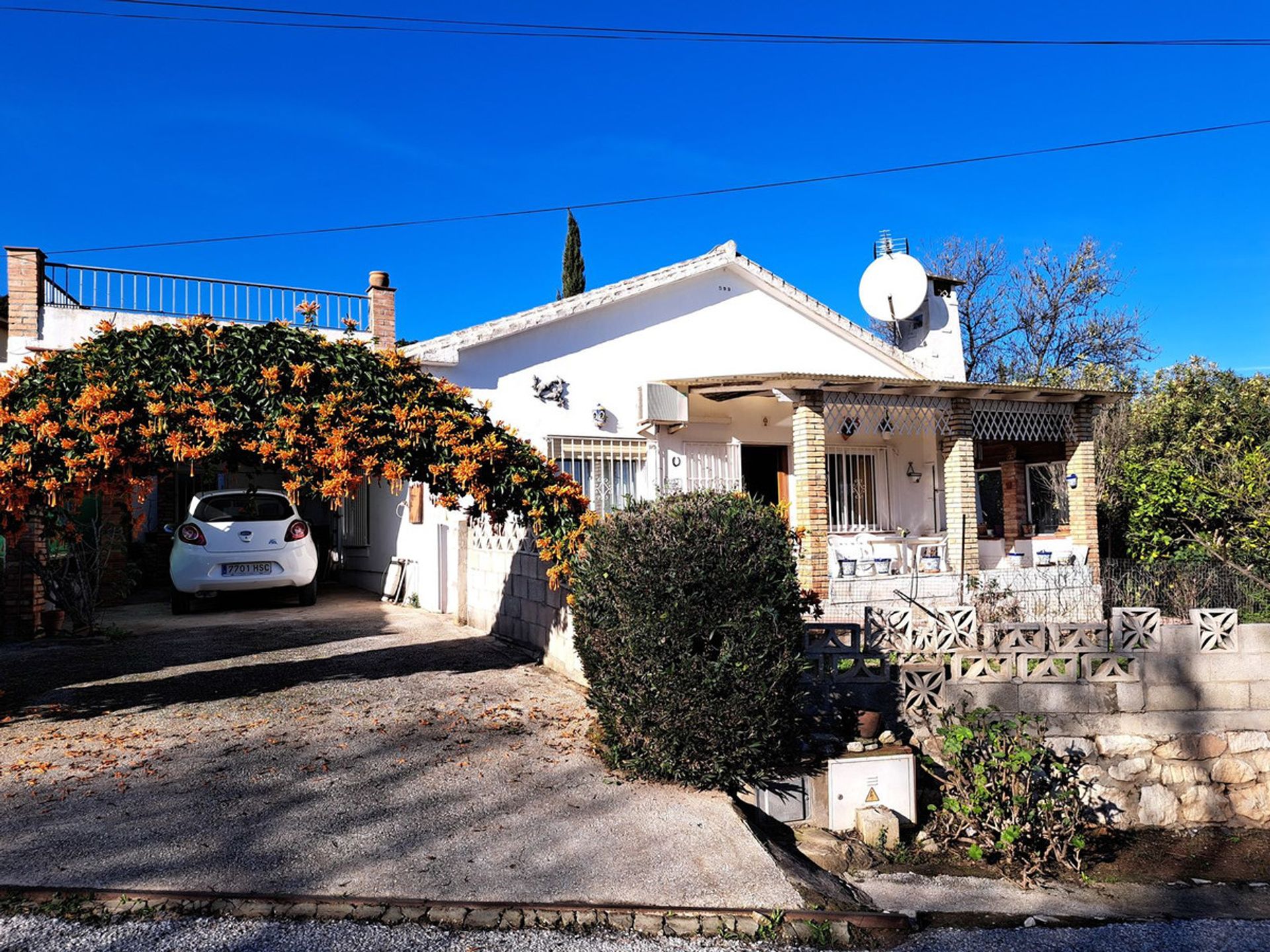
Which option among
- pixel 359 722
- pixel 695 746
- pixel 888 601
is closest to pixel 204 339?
pixel 359 722

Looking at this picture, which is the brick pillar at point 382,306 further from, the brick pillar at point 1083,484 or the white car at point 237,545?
the brick pillar at point 1083,484

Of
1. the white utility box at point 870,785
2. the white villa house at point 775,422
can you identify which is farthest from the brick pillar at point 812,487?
the white utility box at point 870,785

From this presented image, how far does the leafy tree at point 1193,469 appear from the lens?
10141 mm

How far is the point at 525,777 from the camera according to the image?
16.3 ft

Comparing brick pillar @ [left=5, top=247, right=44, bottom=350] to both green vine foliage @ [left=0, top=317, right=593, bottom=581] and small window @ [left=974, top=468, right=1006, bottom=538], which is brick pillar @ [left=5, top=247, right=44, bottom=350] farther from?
small window @ [left=974, top=468, right=1006, bottom=538]

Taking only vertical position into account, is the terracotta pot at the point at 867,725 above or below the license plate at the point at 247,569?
below

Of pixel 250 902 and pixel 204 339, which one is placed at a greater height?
pixel 204 339

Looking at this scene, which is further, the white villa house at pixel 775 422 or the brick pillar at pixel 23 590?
the white villa house at pixel 775 422

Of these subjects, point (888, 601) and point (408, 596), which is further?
point (408, 596)

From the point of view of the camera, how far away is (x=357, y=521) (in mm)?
15305

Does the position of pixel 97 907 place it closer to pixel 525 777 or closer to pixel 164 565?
pixel 525 777

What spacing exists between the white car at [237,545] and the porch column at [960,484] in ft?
30.4

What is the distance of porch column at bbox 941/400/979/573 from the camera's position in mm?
12062

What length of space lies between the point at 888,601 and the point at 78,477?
8967 mm
